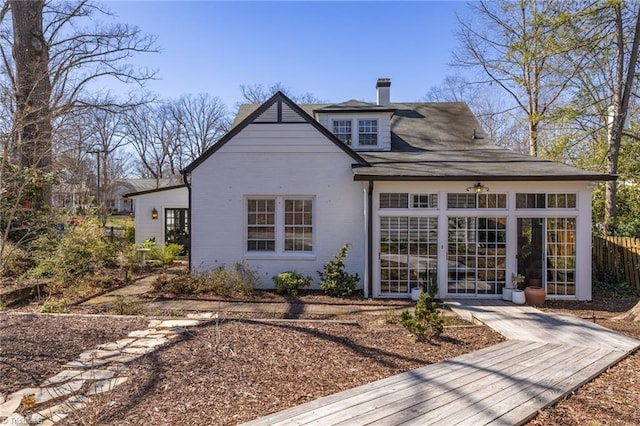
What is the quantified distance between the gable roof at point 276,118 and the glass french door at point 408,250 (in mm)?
2121

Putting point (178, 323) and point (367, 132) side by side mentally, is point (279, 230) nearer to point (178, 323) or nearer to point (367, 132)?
point (178, 323)

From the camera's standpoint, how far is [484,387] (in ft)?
12.3

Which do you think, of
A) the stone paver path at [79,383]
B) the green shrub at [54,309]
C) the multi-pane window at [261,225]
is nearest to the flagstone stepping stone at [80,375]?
the stone paver path at [79,383]

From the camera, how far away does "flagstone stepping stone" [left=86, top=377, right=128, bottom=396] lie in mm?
3609

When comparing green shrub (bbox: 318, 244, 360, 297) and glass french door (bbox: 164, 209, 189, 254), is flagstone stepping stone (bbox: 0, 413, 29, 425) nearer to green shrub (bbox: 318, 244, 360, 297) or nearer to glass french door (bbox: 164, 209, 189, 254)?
green shrub (bbox: 318, 244, 360, 297)

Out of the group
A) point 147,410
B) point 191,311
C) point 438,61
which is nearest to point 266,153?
point 191,311

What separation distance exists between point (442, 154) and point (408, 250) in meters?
4.01

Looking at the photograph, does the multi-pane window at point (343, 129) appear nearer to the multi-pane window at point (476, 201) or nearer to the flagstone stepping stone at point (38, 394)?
the multi-pane window at point (476, 201)

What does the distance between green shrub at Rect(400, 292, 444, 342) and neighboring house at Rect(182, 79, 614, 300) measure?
337 cm

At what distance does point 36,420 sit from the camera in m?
3.10

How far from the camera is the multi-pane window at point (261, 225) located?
32.3ft

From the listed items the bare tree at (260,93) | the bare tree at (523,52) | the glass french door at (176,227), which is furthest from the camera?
the bare tree at (260,93)

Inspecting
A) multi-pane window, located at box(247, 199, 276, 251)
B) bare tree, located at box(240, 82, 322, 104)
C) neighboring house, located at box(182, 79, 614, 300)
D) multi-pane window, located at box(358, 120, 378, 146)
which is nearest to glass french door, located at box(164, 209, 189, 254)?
neighboring house, located at box(182, 79, 614, 300)

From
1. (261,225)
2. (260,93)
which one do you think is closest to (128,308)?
(261,225)
